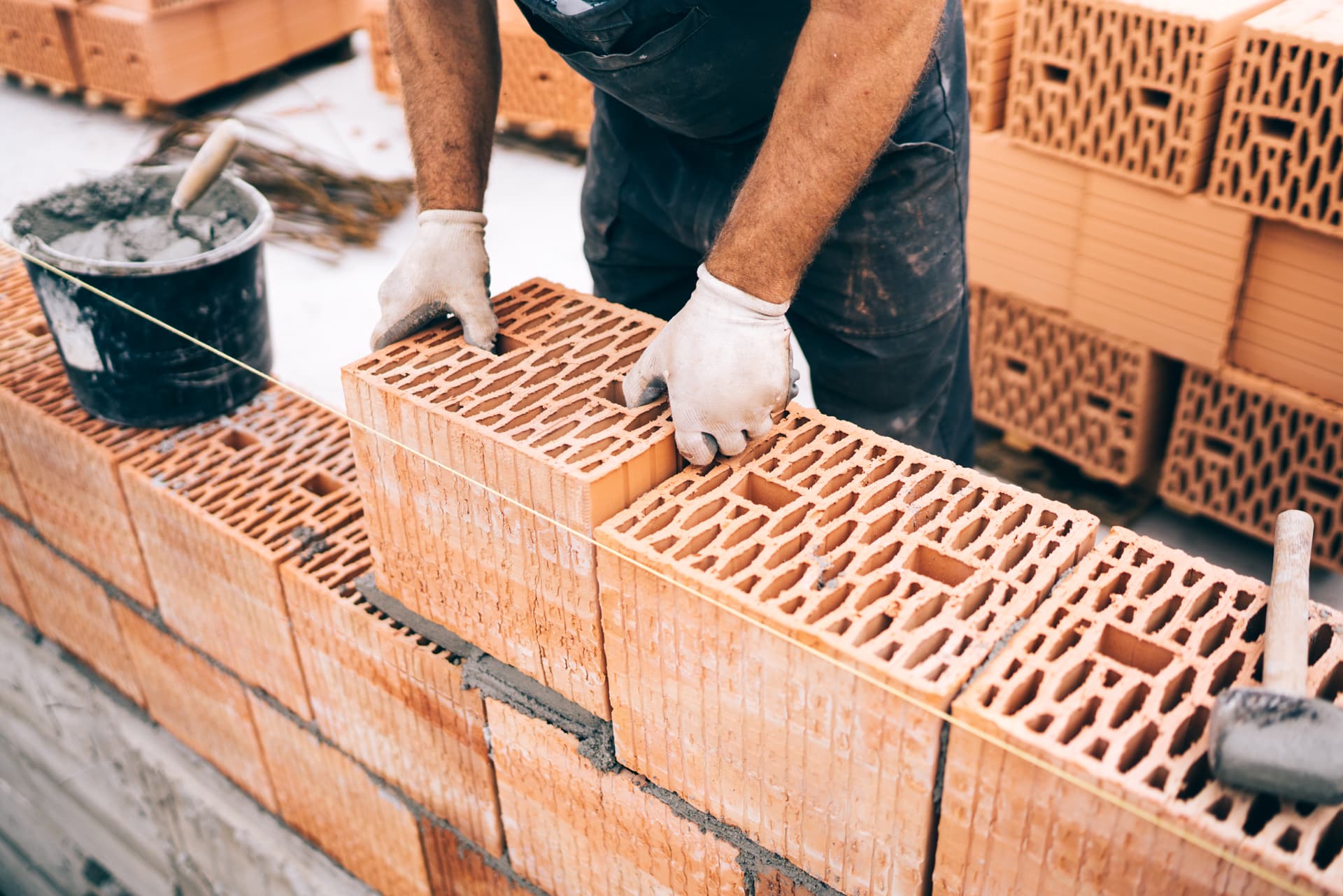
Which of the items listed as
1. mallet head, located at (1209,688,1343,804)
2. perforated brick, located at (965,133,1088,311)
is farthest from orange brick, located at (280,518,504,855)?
perforated brick, located at (965,133,1088,311)

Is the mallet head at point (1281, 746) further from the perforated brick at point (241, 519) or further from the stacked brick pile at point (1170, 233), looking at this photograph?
the stacked brick pile at point (1170, 233)

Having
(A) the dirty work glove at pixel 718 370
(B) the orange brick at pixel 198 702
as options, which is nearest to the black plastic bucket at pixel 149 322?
(B) the orange brick at pixel 198 702

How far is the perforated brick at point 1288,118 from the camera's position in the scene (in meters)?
2.88

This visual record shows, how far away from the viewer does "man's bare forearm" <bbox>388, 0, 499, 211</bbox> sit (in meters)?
2.34

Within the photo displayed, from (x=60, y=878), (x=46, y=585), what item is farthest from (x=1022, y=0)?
(x=60, y=878)

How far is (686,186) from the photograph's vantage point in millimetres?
2404

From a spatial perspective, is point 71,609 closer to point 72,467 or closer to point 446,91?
point 72,467

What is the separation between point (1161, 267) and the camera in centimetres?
342

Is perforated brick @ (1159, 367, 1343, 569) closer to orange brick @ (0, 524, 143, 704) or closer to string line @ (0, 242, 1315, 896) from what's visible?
string line @ (0, 242, 1315, 896)

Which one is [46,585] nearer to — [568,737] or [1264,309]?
[568,737]

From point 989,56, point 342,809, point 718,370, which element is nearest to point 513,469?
point 718,370

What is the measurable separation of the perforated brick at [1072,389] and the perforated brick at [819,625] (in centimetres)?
220

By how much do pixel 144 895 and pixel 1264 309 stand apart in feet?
12.7

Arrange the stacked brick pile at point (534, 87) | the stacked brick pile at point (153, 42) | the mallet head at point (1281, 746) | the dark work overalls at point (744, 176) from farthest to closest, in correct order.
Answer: the stacked brick pile at point (153, 42), the stacked brick pile at point (534, 87), the dark work overalls at point (744, 176), the mallet head at point (1281, 746)
